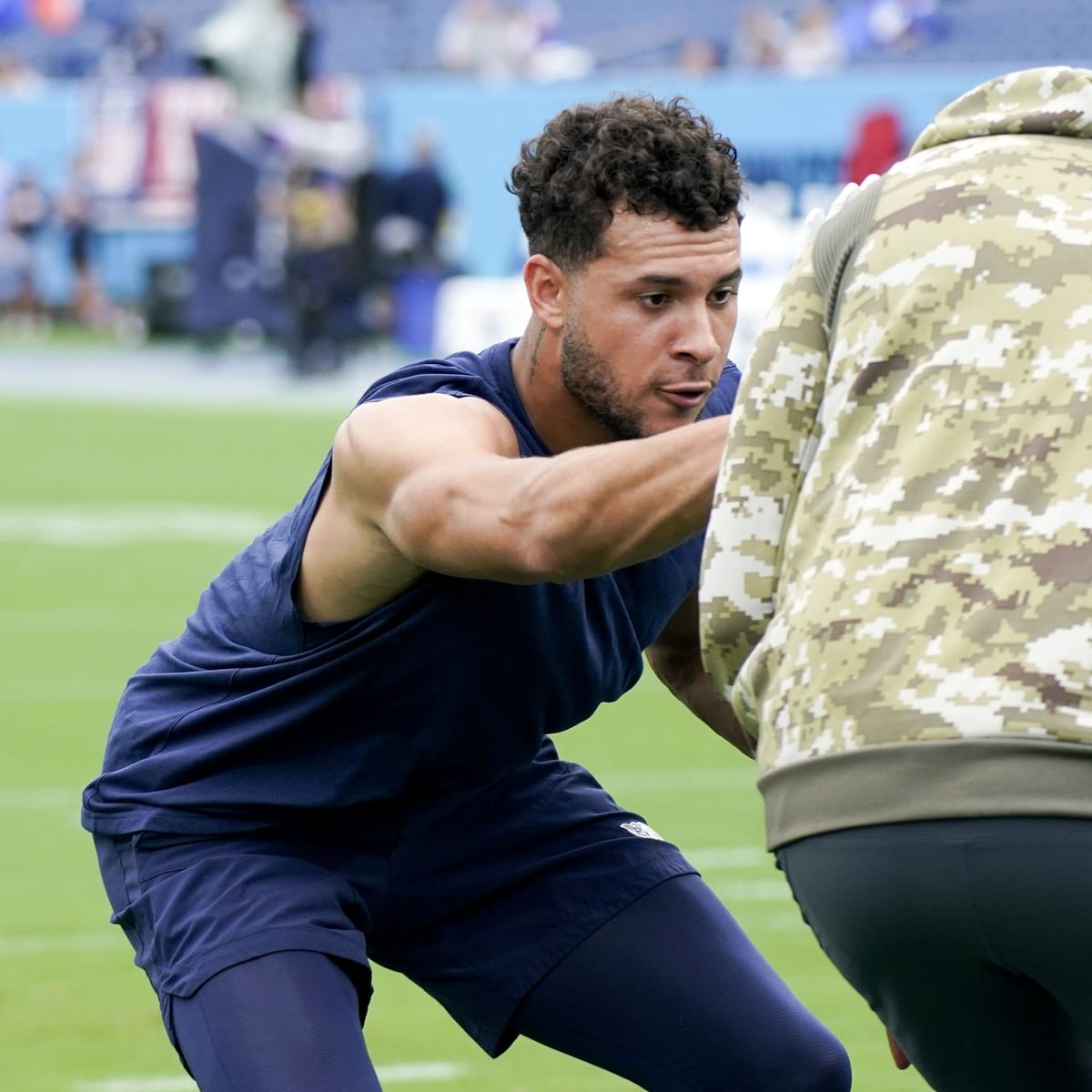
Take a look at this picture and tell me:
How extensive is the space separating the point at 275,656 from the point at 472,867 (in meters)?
0.49

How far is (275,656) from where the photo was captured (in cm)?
343

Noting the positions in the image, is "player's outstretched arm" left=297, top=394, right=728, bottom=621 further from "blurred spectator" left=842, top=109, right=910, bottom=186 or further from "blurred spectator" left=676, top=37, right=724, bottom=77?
"blurred spectator" left=676, top=37, right=724, bottom=77

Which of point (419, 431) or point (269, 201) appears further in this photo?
point (269, 201)

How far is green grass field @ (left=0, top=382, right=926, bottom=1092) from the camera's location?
5.33 meters

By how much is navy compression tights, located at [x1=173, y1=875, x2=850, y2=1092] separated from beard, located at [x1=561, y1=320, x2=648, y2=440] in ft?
2.62

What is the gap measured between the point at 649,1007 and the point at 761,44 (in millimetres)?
25167

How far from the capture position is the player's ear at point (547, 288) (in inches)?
135

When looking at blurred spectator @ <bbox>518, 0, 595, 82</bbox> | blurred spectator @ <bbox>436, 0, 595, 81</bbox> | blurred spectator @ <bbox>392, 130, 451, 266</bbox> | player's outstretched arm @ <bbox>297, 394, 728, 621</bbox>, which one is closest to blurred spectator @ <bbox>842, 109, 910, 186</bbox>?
blurred spectator @ <bbox>392, 130, 451, 266</bbox>

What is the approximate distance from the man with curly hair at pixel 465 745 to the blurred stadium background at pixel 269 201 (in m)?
6.29

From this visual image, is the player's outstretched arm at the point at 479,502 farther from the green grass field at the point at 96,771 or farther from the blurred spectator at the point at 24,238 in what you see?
the blurred spectator at the point at 24,238

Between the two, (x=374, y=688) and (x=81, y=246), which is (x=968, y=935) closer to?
(x=374, y=688)

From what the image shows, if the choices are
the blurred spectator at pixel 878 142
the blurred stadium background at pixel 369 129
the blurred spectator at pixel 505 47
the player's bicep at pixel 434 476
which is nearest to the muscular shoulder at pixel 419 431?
the player's bicep at pixel 434 476

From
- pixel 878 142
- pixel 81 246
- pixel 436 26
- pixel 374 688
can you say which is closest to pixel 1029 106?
pixel 374 688

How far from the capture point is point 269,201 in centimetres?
2573
